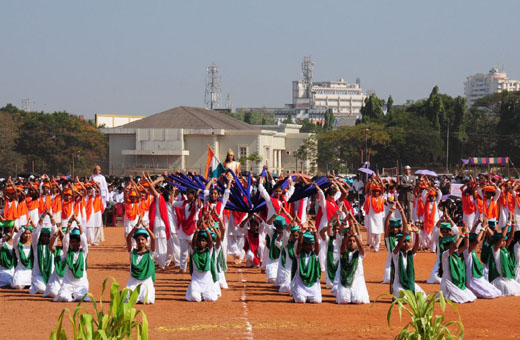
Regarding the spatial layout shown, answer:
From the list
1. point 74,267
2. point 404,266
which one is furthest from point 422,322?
point 74,267

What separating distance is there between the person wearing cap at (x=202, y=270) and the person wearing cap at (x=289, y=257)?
127cm

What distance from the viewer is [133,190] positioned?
19078mm

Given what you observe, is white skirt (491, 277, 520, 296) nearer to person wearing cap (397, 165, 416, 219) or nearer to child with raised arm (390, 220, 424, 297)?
child with raised arm (390, 220, 424, 297)

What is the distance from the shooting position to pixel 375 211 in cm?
2116

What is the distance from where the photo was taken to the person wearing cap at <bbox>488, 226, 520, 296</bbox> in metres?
14.0

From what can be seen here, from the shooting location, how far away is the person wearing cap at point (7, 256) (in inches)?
575

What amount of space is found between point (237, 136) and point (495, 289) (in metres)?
62.2

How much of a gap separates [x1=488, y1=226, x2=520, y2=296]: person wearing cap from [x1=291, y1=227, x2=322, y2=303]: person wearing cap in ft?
10.2

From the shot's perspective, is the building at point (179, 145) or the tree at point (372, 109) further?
the tree at point (372, 109)

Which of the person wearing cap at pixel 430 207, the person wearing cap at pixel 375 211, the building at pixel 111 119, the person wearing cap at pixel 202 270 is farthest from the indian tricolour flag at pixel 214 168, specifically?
the building at pixel 111 119

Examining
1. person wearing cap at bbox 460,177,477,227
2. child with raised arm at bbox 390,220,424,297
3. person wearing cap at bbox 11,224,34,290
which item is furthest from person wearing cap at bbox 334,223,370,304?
person wearing cap at bbox 460,177,477,227

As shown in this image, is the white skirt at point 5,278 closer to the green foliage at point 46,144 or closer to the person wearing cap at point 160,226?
the person wearing cap at point 160,226

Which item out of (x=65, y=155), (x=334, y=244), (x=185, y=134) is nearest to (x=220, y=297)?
(x=334, y=244)

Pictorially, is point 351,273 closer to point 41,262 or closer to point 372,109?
point 41,262
